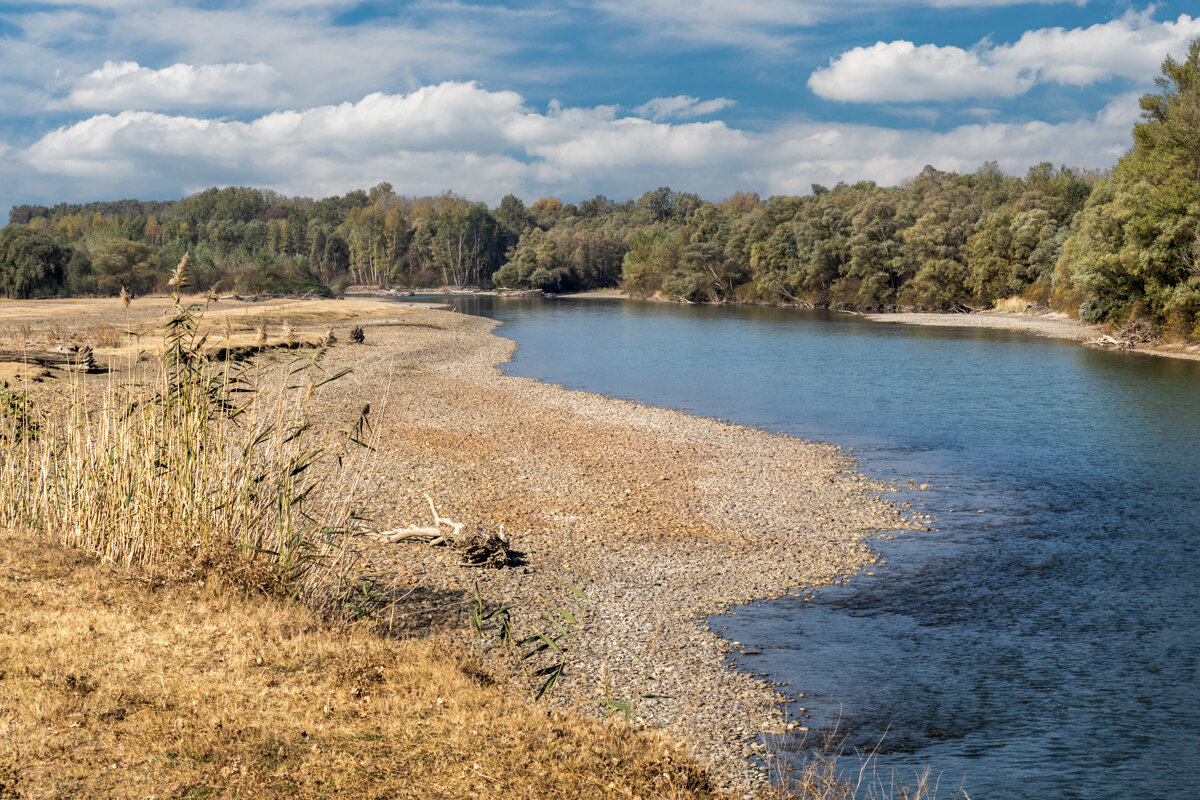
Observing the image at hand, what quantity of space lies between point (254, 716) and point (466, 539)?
22.8 ft

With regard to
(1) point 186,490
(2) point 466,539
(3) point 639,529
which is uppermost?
(1) point 186,490

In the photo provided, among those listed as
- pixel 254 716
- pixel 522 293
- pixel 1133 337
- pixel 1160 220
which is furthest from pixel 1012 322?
pixel 522 293

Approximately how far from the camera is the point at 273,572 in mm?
10148

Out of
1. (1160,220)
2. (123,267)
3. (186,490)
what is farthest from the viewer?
(123,267)

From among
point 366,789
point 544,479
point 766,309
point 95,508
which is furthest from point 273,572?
point 766,309

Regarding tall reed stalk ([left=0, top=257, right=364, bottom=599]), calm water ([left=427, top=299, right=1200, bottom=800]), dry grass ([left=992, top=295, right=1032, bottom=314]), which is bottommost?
calm water ([left=427, top=299, right=1200, bottom=800])

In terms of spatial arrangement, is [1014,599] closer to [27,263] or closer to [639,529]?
[639,529]

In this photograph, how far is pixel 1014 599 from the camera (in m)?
14.7

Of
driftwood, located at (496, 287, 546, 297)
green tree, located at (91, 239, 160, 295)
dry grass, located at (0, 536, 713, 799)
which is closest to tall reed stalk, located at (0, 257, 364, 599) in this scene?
dry grass, located at (0, 536, 713, 799)

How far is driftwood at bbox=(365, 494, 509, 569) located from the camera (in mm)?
14164

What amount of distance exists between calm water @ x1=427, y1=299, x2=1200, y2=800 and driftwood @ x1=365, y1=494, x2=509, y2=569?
409cm

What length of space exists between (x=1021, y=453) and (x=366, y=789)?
25.1m

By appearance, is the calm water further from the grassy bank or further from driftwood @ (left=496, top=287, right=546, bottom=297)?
driftwood @ (left=496, top=287, right=546, bottom=297)

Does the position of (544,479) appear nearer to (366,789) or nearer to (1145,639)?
(1145,639)
